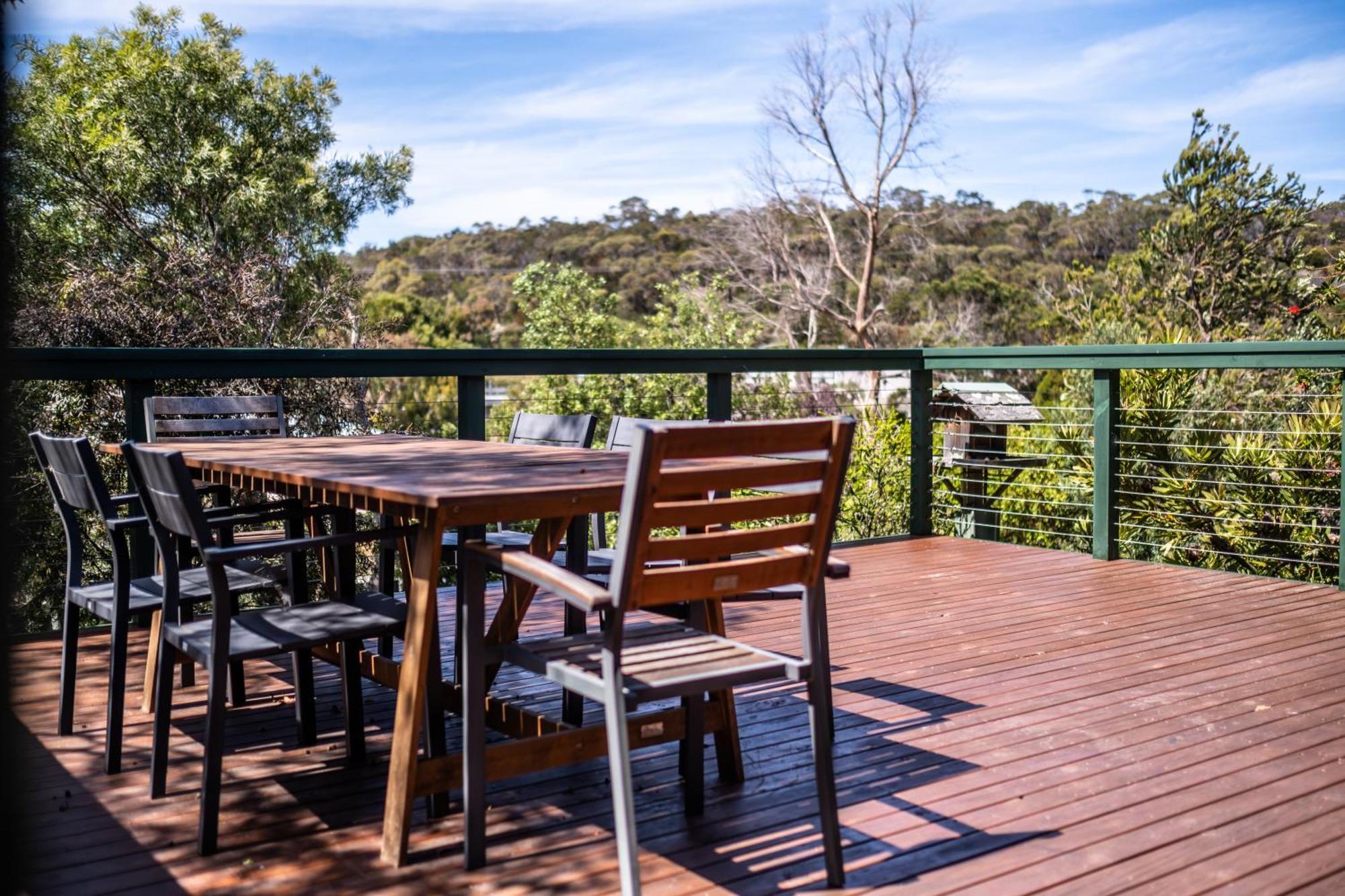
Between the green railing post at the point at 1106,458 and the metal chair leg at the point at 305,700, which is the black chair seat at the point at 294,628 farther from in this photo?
the green railing post at the point at 1106,458

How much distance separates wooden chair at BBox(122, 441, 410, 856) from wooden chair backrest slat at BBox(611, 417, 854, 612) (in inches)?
30.4

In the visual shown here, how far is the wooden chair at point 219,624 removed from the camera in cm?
253

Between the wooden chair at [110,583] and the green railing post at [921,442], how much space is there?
415cm

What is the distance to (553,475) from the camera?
2820mm

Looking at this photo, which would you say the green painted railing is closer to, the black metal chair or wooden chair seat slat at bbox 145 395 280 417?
wooden chair seat slat at bbox 145 395 280 417

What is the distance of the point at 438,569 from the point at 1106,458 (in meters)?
4.33

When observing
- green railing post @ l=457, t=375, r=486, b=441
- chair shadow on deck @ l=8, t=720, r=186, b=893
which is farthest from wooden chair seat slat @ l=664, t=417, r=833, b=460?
green railing post @ l=457, t=375, r=486, b=441

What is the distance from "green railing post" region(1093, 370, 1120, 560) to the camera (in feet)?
19.4

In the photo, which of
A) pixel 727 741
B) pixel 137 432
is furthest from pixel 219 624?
pixel 137 432

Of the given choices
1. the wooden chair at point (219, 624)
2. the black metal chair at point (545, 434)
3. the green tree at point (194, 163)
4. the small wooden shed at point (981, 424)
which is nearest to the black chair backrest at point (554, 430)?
the black metal chair at point (545, 434)

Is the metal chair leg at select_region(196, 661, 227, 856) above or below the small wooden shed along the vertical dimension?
below

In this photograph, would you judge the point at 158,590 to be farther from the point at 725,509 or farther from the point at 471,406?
the point at 471,406

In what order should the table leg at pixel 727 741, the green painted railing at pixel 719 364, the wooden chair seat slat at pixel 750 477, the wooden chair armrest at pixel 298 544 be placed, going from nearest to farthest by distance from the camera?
the wooden chair seat slat at pixel 750 477, the wooden chair armrest at pixel 298 544, the table leg at pixel 727 741, the green painted railing at pixel 719 364

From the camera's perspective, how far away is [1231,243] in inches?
587
